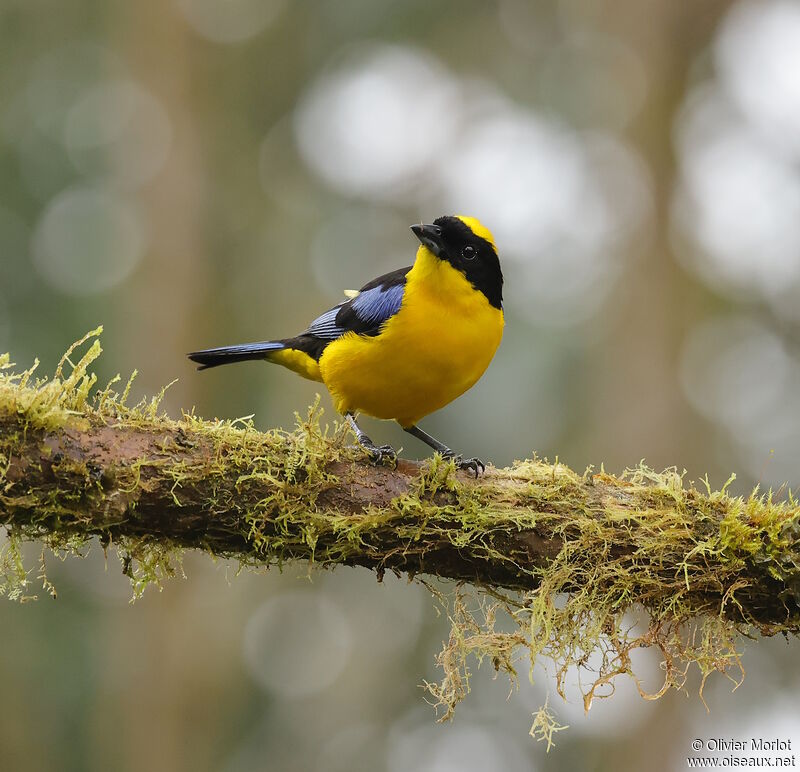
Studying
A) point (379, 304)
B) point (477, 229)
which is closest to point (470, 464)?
point (379, 304)

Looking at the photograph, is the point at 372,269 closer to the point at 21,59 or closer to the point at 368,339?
the point at 21,59

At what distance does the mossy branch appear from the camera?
3195 mm

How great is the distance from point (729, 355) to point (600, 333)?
81.7 inches

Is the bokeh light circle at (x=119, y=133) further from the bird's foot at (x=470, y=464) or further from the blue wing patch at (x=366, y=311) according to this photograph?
the bird's foot at (x=470, y=464)

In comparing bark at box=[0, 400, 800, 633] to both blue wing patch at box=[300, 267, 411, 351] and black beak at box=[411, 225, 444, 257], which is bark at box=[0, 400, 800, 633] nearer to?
blue wing patch at box=[300, 267, 411, 351]

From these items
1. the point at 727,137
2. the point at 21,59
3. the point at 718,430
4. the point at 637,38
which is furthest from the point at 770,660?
the point at 21,59

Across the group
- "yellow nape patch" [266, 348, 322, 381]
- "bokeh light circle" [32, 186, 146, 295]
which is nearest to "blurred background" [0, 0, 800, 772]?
"bokeh light circle" [32, 186, 146, 295]

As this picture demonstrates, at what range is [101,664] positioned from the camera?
12.7 meters

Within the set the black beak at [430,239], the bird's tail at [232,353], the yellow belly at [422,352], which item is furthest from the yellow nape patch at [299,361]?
the black beak at [430,239]

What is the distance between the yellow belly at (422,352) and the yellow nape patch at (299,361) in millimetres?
360

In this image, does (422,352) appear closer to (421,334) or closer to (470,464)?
(421,334)

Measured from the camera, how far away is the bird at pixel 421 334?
185 inches

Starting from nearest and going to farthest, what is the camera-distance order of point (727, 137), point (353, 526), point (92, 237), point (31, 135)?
point (353, 526), point (727, 137), point (92, 237), point (31, 135)

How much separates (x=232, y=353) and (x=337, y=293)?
1190 cm
